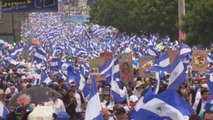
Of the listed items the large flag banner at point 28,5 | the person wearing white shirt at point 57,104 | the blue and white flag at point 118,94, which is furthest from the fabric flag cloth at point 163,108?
the large flag banner at point 28,5

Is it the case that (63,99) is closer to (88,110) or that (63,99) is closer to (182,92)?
(182,92)

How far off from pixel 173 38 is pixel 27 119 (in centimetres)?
5528

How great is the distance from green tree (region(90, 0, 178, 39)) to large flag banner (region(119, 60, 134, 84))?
3330 cm

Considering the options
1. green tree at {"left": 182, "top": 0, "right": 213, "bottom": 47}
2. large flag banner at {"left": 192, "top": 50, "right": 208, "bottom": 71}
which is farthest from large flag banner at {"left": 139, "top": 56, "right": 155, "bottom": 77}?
green tree at {"left": 182, "top": 0, "right": 213, "bottom": 47}

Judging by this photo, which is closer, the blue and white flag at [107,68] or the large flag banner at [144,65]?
the blue and white flag at [107,68]

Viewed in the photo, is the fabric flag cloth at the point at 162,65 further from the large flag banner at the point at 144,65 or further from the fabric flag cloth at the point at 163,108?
the fabric flag cloth at the point at 163,108

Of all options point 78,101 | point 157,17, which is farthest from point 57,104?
point 157,17

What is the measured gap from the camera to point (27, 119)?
12.6 meters

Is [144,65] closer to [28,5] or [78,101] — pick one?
[78,101]

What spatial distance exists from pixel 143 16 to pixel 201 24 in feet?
98.5

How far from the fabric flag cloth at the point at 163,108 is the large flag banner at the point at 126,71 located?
9692mm

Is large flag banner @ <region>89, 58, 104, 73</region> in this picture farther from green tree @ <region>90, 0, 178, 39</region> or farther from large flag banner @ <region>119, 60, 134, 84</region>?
green tree @ <region>90, 0, 178, 39</region>

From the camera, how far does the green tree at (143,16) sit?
6481 cm

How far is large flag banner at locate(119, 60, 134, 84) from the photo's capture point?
19741mm
